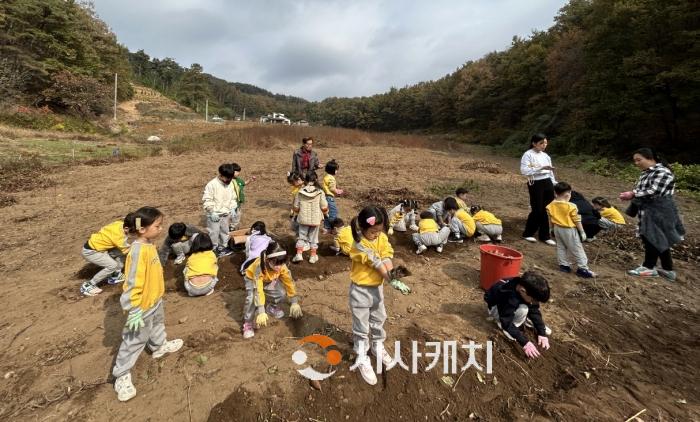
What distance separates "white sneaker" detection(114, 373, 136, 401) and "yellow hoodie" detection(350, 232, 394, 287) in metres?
1.98

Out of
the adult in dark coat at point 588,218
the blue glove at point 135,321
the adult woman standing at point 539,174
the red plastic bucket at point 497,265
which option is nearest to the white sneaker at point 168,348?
the blue glove at point 135,321

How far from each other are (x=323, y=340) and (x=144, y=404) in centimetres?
154

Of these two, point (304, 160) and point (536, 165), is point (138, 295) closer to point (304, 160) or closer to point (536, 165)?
point (304, 160)

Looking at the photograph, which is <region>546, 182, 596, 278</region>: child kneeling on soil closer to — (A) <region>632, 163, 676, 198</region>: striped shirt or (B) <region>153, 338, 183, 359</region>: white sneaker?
(A) <region>632, 163, 676, 198</region>: striped shirt

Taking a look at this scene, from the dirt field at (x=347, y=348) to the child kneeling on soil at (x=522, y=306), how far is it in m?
0.14

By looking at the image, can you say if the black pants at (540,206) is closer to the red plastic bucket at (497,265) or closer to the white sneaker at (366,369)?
the red plastic bucket at (497,265)

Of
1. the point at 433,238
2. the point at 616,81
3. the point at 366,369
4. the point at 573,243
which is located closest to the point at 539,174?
the point at 573,243

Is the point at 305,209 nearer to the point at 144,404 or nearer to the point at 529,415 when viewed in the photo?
the point at 144,404

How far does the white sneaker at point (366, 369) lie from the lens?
107 inches

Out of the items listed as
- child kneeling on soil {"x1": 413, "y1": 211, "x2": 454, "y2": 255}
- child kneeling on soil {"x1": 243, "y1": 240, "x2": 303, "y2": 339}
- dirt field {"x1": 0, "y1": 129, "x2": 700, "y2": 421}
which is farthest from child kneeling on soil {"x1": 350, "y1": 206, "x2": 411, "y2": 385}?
child kneeling on soil {"x1": 413, "y1": 211, "x2": 454, "y2": 255}

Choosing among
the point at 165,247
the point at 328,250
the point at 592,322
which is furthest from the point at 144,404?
the point at 592,322

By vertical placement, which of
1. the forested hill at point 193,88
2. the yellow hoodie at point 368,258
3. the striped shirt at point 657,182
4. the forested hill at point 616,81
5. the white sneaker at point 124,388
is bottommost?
the white sneaker at point 124,388

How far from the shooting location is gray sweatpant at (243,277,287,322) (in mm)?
3295

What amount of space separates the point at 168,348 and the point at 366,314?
1.94 metres
